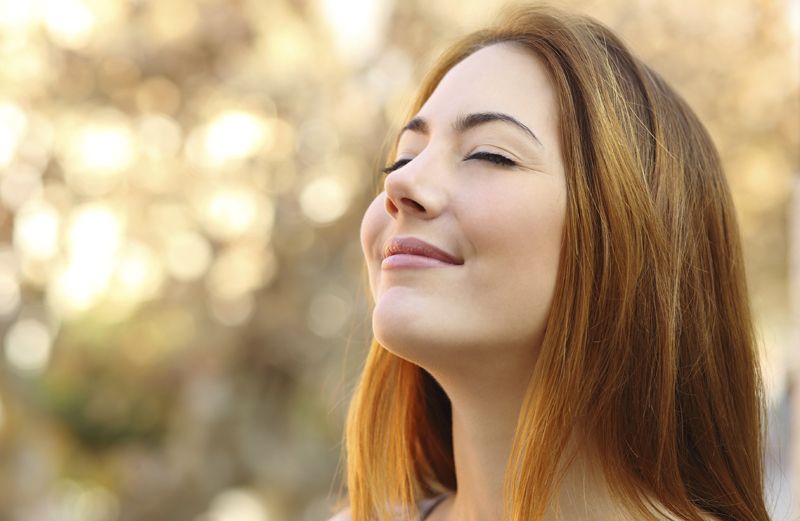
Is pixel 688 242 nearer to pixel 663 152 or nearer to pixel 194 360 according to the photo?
pixel 663 152

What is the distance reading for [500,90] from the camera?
150 centimetres

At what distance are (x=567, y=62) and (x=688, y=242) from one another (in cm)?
35

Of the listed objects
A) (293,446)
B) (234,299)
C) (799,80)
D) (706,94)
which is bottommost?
(293,446)

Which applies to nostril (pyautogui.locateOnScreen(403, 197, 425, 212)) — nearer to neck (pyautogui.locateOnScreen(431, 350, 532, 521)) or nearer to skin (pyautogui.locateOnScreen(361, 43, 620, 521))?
skin (pyautogui.locateOnScreen(361, 43, 620, 521))

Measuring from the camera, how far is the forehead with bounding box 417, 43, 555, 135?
4.85ft

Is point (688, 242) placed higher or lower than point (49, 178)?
lower

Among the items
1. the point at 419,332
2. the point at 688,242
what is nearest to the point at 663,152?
the point at 688,242

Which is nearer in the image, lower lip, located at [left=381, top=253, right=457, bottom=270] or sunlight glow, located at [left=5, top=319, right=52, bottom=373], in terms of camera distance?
lower lip, located at [left=381, top=253, right=457, bottom=270]

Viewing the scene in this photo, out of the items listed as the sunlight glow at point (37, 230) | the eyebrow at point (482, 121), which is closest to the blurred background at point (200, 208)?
the sunlight glow at point (37, 230)

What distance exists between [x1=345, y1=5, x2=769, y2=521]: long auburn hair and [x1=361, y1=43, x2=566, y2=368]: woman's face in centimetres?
3

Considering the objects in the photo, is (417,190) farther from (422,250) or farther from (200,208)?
(200,208)

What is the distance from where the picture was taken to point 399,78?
15.9 feet

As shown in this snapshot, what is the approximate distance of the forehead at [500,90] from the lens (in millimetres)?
1478

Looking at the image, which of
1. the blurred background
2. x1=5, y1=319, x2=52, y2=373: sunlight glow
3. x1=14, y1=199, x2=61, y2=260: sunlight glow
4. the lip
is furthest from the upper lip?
x1=5, y1=319, x2=52, y2=373: sunlight glow
